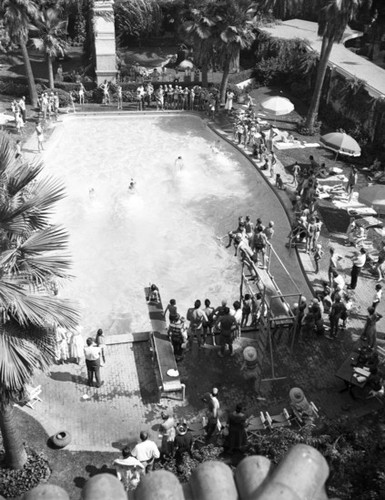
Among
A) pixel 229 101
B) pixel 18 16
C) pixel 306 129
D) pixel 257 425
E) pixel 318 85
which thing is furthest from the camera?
pixel 229 101

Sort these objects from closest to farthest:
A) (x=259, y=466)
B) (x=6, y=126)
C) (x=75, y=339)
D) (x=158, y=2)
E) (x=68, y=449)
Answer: (x=259, y=466) → (x=68, y=449) → (x=75, y=339) → (x=6, y=126) → (x=158, y=2)

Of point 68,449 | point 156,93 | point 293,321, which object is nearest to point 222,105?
point 156,93

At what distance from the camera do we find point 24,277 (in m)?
9.72

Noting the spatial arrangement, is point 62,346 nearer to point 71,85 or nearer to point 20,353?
point 20,353

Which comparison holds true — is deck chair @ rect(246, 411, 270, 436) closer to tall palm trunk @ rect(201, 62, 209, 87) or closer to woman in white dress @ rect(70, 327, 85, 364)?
woman in white dress @ rect(70, 327, 85, 364)

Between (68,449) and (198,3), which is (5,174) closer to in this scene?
(68,449)

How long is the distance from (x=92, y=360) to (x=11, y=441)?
333cm

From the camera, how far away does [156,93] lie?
3628 centimetres

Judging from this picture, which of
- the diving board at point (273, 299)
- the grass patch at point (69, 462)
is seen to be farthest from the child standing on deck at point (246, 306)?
the grass patch at point (69, 462)

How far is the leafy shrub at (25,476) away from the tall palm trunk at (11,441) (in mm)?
154

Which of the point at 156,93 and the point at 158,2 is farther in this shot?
the point at 158,2

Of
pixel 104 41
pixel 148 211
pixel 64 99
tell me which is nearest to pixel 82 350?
pixel 148 211

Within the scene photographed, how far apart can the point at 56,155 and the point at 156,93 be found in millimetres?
9388

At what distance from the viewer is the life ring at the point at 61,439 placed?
44.3 feet
